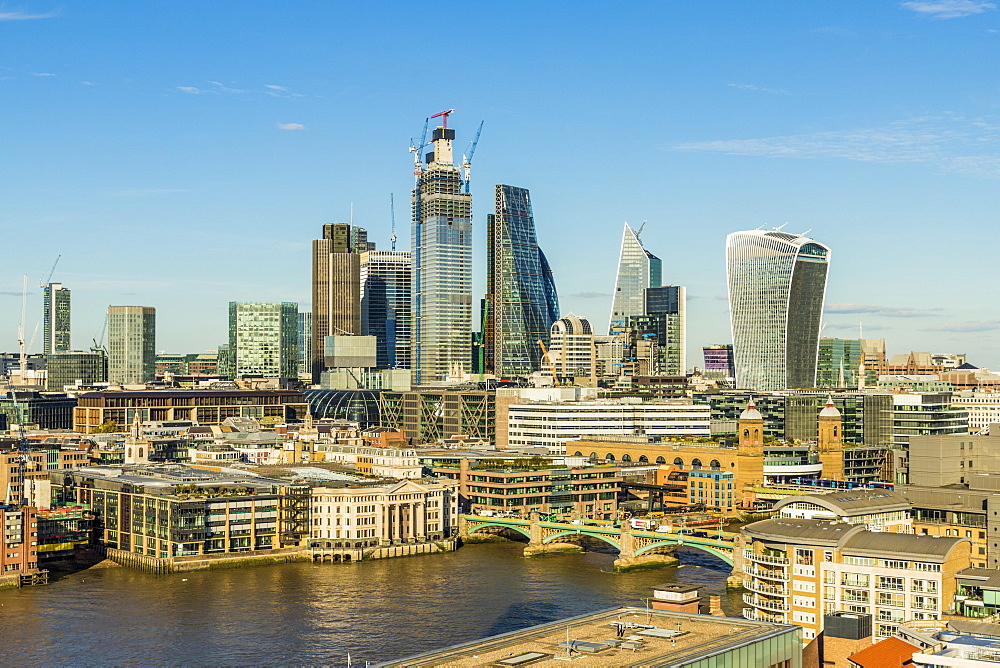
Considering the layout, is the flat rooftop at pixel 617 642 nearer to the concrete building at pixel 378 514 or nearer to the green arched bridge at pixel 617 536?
the green arched bridge at pixel 617 536

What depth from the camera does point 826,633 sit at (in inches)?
2650

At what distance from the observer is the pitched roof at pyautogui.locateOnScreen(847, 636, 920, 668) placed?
59719 millimetres

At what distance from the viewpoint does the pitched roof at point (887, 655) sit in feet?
196

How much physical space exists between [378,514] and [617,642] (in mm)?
77134

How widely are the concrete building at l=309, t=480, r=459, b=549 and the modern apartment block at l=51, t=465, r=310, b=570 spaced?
1937 mm

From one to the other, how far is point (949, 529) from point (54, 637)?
216ft

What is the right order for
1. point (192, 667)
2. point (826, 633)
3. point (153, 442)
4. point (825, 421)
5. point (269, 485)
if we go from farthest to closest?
point (153, 442)
point (825, 421)
point (269, 485)
point (192, 667)
point (826, 633)

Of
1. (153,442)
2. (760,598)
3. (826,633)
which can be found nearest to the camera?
(826,633)

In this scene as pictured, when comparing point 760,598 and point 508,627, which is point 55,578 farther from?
point 760,598

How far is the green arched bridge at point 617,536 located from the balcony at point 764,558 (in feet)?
55.8

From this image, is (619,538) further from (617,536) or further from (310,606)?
(310,606)

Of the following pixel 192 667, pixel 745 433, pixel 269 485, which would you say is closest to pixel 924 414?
pixel 745 433

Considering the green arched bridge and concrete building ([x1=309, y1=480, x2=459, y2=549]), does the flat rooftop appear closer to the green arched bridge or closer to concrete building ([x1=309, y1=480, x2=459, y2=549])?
the green arched bridge

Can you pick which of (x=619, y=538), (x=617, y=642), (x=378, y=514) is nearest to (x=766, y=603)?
(x=619, y=538)
